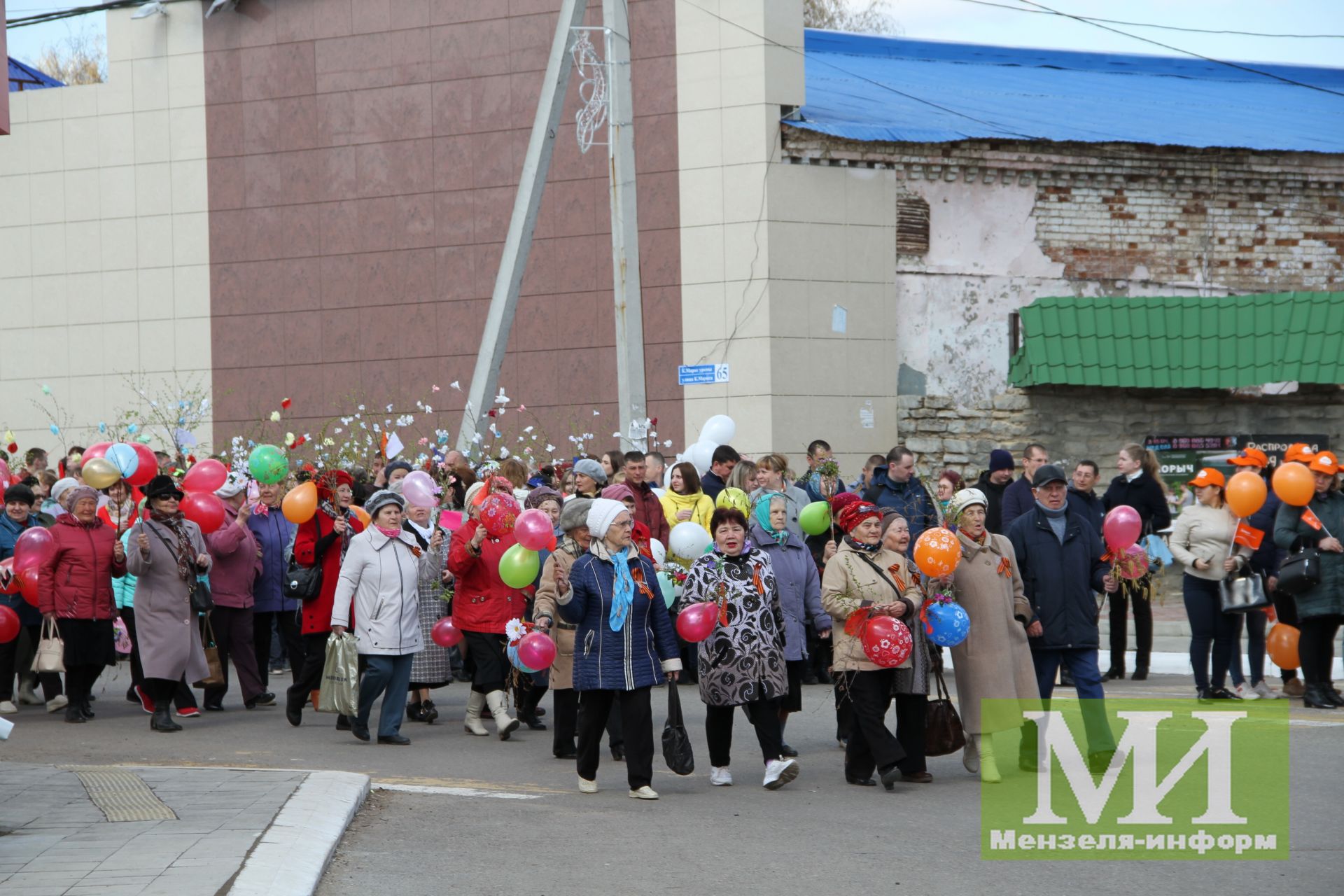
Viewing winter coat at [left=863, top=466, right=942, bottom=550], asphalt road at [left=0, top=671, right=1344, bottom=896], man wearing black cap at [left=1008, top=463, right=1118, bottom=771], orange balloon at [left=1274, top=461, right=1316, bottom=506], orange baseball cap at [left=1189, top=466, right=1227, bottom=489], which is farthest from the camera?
winter coat at [left=863, top=466, right=942, bottom=550]

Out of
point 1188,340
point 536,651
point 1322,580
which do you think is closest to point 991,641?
point 536,651

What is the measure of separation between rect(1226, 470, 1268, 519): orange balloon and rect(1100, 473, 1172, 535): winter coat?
1680mm

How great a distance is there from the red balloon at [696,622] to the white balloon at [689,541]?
1390mm

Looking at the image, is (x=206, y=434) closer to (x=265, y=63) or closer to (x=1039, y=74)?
(x=265, y=63)

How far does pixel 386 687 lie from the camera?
37.4ft

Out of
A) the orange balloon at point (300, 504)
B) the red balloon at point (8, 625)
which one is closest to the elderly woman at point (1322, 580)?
the orange balloon at point (300, 504)

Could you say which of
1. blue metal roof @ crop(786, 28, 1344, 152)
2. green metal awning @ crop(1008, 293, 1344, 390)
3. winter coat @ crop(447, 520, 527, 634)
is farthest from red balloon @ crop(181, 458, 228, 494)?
green metal awning @ crop(1008, 293, 1344, 390)

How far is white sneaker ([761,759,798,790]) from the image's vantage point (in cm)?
948

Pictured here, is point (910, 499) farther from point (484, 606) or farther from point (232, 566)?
point (232, 566)

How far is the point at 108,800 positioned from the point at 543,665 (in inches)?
112

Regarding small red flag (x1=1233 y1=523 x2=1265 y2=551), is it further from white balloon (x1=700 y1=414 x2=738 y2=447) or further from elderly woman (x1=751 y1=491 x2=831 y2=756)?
white balloon (x1=700 y1=414 x2=738 y2=447)

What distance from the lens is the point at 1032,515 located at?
10.4 metres

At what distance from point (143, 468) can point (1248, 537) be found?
28.3 feet

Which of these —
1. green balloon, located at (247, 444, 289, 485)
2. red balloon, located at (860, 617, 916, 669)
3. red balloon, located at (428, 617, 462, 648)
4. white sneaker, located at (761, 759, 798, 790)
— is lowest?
white sneaker, located at (761, 759, 798, 790)
